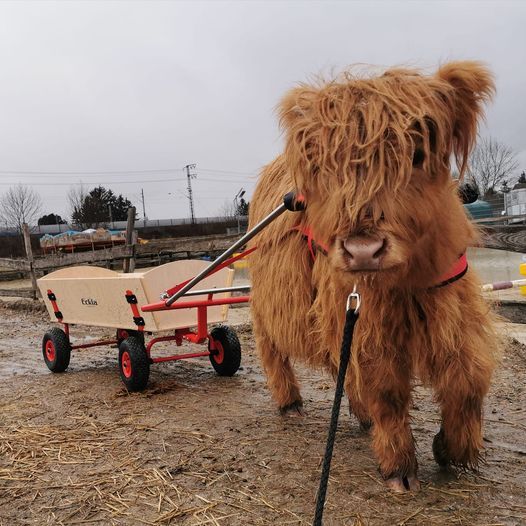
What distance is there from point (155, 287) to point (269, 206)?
1.78 m

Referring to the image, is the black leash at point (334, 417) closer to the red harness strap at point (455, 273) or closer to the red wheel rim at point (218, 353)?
the red harness strap at point (455, 273)

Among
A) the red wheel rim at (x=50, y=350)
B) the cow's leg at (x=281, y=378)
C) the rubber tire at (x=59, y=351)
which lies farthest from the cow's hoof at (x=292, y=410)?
the red wheel rim at (x=50, y=350)

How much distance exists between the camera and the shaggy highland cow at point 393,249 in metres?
2.04

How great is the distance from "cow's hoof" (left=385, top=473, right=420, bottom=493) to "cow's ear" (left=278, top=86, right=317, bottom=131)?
1.75 metres

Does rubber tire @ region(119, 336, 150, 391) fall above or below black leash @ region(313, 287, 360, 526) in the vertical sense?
below

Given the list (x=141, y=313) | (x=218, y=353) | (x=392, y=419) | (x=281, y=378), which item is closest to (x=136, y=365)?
(x=141, y=313)

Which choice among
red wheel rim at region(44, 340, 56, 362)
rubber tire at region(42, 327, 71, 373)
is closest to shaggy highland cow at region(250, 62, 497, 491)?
rubber tire at region(42, 327, 71, 373)

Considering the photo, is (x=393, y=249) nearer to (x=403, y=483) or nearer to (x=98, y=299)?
(x=403, y=483)

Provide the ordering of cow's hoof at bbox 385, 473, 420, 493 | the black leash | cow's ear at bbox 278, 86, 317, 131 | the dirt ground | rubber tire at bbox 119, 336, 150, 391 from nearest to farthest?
the black leash < cow's ear at bbox 278, 86, 317, 131 < the dirt ground < cow's hoof at bbox 385, 473, 420, 493 < rubber tire at bbox 119, 336, 150, 391

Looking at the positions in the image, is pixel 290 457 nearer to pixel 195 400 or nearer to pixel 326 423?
pixel 326 423

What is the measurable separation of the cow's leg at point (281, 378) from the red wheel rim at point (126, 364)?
55.2 inches

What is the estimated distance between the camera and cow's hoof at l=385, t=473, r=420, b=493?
2.74 metres

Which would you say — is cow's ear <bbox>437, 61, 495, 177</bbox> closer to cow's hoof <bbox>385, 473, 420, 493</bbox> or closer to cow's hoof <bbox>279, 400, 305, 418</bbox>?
cow's hoof <bbox>385, 473, 420, 493</bbox>

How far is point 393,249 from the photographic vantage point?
1979 millimetres
